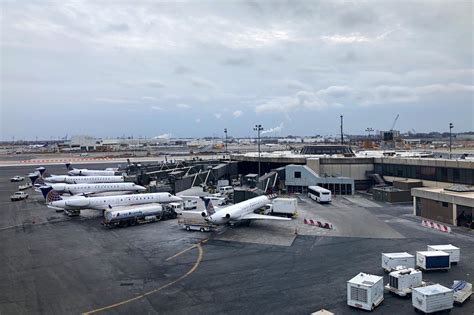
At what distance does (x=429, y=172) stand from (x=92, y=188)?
6750 centimetres

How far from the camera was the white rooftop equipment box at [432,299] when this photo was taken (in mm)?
26844

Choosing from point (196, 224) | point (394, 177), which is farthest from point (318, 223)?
point (394, 177)

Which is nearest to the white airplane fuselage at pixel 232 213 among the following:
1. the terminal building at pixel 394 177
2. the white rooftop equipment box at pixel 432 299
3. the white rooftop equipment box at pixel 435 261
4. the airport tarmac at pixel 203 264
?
the airport tarmac at pixel 203 264

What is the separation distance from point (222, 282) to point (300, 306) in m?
7.62

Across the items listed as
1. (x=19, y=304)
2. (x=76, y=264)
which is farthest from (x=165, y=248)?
(x=19, y=304)

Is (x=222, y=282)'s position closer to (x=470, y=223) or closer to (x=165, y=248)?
(x=165, y=248)

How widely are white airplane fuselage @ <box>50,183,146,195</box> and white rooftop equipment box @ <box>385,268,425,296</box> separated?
209ft

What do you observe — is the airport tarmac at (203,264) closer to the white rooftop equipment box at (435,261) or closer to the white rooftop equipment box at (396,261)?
the white rooftop equipment box at (435,261)

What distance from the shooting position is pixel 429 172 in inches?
2958

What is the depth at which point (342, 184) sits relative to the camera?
8269 cm

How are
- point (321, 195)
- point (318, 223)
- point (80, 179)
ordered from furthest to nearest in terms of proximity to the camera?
1. point (80, 179)
2. point (321, 195)
3. point (318, 223)

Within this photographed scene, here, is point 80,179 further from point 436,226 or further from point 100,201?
point 436,226

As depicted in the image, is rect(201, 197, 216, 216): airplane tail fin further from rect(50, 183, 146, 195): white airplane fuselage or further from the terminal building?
rect(50, 183, 146, 195): white airplane fuselage

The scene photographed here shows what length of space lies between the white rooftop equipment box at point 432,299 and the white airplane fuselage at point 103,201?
1883 inches
